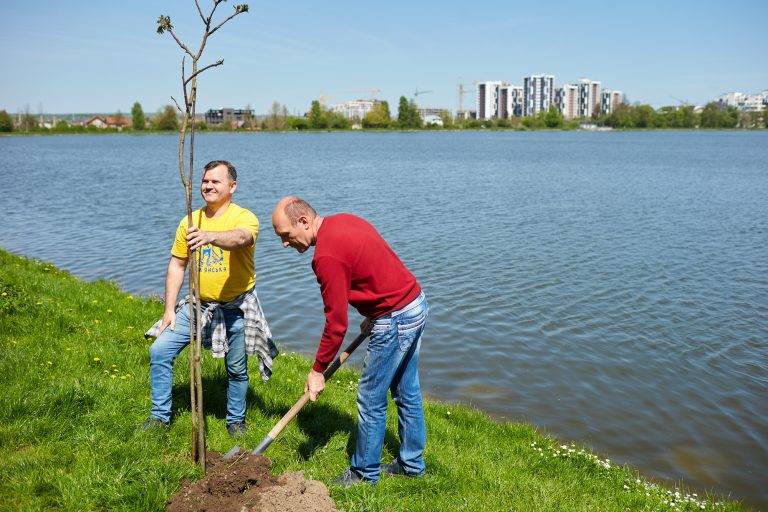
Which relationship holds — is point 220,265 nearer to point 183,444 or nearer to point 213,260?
point 213,260

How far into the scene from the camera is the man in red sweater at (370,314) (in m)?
4.50


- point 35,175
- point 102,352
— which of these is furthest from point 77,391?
point 35,175

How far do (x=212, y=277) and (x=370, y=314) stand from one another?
57.1 inches

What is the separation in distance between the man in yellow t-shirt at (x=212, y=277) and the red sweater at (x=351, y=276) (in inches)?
37.0

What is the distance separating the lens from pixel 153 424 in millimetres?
5520

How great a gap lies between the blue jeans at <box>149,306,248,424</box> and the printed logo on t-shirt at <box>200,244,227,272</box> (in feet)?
1.21

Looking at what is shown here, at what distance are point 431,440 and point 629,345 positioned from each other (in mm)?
6052

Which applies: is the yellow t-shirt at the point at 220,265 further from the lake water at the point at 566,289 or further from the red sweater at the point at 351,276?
the lake water at the point at 566,289

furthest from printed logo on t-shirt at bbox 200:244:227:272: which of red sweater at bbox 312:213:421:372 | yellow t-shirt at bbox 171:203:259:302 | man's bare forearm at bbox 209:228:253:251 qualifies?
red sweater at bbox 312:213:421:372

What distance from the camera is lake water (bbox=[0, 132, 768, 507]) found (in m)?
8.48

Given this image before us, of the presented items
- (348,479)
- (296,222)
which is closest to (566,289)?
(348,479)

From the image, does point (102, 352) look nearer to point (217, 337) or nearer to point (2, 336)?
point (2, 336)

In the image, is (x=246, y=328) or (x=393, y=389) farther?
(x=246, y=328)

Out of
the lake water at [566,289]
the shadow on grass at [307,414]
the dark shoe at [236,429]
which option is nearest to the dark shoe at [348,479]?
the shadow on grass at [307,414]
